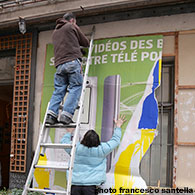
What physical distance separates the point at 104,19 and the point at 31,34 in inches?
52.9

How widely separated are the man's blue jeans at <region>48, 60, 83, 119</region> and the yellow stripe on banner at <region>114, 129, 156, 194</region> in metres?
1.15

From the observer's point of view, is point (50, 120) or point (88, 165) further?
point (88, 165)

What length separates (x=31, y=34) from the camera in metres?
4.82

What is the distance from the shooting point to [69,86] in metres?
3.50

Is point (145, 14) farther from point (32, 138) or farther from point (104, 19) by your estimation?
point (32, 138)

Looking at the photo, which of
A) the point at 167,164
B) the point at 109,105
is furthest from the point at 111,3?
the point at 167,164

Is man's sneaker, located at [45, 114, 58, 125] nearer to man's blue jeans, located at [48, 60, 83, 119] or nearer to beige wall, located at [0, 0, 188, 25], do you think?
man's blue jeans, located at [48, 60, 83, 119]

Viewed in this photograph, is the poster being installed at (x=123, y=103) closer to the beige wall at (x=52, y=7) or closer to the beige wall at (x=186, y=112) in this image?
the beige wall at (x=186, y=112)

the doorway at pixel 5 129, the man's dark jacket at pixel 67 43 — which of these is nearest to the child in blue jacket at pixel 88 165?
the man's dark jacket at pixel 67 43

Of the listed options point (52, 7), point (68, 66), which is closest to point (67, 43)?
point (68, 66)

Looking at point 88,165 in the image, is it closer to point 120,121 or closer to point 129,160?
point 129,160

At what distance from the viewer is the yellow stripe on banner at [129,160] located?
Result: 3924mm

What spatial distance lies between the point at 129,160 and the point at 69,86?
4.64ft

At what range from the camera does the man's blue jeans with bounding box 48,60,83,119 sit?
3.33 meters
